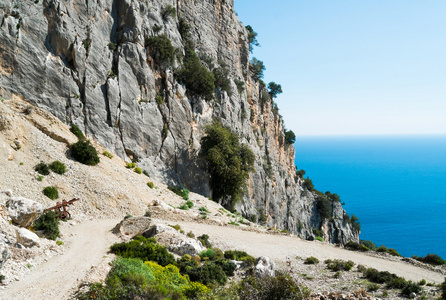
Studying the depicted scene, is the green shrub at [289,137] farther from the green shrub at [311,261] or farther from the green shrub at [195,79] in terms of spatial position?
the green shrub at [311,261]

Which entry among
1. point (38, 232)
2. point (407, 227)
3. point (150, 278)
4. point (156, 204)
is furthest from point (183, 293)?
point (407, 227)

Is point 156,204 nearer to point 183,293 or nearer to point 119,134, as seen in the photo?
point 119,134

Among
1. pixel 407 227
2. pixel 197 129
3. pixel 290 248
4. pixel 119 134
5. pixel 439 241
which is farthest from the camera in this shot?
pixel 407 227

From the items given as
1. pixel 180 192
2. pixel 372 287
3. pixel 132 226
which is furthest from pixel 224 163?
pixel 372 287

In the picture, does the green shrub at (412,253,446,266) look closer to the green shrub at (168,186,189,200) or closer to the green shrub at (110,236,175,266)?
the green shrub at (110,236,175,266)

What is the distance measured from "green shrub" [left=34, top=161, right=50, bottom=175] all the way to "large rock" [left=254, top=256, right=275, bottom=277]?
18.9 m

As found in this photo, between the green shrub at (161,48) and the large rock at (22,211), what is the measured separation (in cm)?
2726

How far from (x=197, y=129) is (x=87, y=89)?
15798mm

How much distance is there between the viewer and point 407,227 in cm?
10638

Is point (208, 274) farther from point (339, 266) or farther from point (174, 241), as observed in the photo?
point (339, 266)

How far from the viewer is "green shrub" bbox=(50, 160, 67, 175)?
2595 cm

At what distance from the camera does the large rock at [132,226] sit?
72.6ft

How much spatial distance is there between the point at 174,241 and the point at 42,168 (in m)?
13.5

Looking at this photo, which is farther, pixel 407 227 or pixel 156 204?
pixel 407 227
